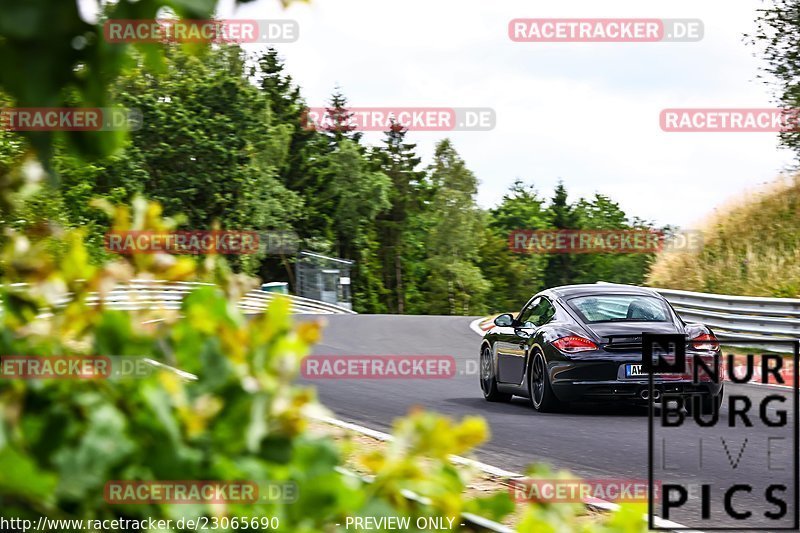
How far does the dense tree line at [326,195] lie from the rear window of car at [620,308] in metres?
9.93

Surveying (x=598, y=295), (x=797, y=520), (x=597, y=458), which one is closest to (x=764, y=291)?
(x=598, y=295)

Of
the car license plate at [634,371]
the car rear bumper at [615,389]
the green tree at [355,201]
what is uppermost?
the green tree at [355,201]

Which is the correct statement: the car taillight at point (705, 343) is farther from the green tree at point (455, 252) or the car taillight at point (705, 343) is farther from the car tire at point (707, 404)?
the green tree at point (455, 252)

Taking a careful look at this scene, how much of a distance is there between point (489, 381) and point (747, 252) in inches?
672

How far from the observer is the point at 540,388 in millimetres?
12344

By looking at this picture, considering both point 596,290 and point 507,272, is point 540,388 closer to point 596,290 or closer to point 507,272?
point 596,290

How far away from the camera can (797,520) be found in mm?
6887

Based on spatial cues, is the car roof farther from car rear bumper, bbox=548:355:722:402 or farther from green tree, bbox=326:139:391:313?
green tree, bbox=326:139:391:313

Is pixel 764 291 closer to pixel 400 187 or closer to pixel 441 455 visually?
pixel 441 455

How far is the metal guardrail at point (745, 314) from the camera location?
20422 mm

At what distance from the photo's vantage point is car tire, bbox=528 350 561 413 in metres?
12.1

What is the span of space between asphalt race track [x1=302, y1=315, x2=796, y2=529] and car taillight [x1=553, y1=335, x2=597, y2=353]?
2.38 feet

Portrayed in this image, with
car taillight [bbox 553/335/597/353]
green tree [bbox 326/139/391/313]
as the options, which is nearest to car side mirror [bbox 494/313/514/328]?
car taillight [bbox 553/335/597/353]

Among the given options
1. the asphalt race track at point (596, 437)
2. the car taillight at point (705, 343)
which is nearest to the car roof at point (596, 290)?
the car taillight at point (705, 343)
